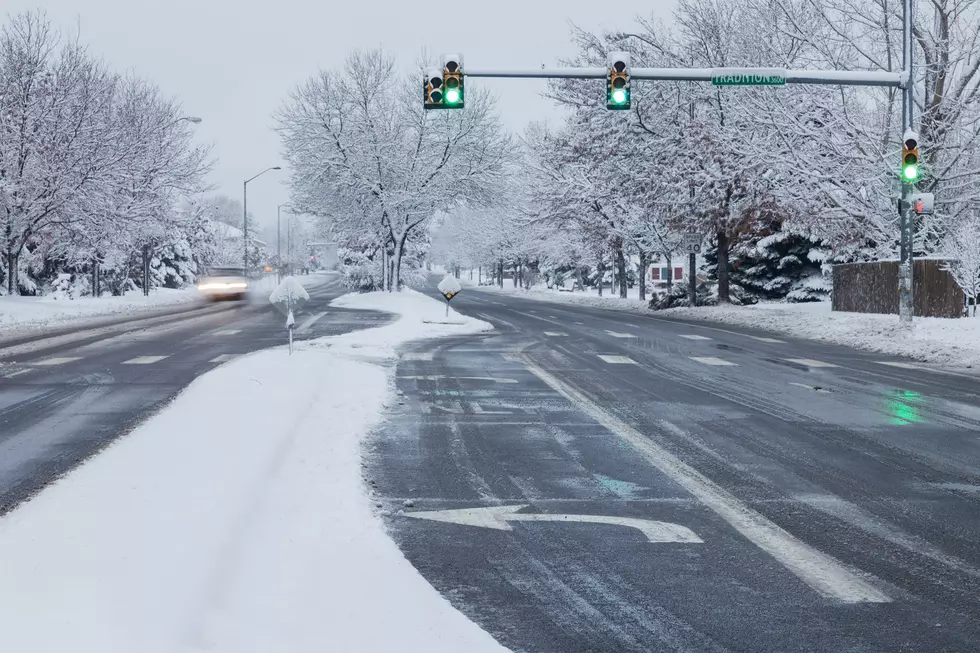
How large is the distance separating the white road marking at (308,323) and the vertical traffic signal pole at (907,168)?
14254 millimetres

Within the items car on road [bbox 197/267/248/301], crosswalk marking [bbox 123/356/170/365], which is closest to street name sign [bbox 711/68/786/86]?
crosswalk marking [bbox 123/356/170/365]

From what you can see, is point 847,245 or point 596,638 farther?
point 847,245

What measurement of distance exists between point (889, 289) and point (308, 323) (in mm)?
17662

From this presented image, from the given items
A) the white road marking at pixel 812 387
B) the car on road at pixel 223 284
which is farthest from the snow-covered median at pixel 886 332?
the car on road at pixel 223 284

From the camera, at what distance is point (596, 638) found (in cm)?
425

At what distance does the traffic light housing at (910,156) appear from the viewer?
20.0 meters

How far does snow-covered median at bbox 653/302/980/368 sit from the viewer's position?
19078 millimetres

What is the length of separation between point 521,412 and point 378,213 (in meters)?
37.0

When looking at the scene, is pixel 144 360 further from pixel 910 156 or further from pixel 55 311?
pixel 55 311

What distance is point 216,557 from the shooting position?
5.03 meters

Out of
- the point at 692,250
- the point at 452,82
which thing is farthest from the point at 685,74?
the point at 692,250

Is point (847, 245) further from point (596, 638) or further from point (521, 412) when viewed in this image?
point (596, 638)

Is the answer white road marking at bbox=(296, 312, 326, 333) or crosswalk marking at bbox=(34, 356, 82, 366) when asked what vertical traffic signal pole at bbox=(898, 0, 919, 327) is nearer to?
white road marking at bbox=(296, 312, 326, 333)

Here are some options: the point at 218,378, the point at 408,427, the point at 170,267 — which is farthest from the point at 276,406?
the point at 170,267
